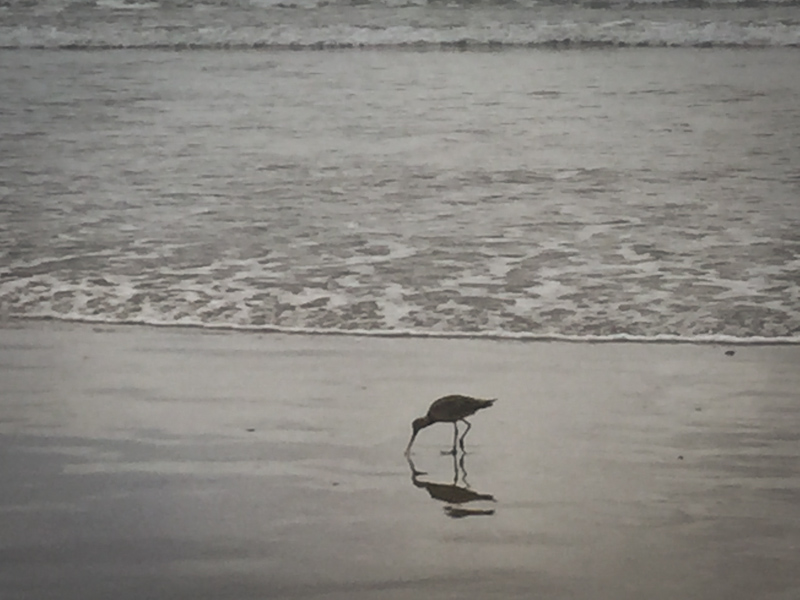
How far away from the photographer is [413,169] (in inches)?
53.5

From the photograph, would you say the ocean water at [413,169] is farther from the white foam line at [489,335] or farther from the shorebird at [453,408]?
the shorebird at [453,408]

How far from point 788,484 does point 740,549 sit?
12 centimetres

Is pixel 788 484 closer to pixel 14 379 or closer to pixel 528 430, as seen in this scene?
pixel 528 430

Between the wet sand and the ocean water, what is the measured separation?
0.18ft

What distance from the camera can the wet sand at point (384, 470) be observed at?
39.8 inches

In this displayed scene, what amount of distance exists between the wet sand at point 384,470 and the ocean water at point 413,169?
2.2 inches

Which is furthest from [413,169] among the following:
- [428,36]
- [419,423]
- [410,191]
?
[419,423]

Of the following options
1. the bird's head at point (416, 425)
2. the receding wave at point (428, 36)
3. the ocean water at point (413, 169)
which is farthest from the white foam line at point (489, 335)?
the receding wave at point (428, 36)

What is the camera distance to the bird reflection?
1069 millimetres

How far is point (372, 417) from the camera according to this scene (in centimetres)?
118

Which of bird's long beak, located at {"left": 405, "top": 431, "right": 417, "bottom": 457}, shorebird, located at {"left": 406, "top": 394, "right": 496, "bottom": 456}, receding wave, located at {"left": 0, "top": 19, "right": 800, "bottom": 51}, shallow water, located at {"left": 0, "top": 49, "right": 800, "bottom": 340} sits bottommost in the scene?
bird's long beak, located at {"left": 405, "top": 431, "right": 417, "bottom": 457}

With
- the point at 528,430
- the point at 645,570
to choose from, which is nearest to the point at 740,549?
the point at 645,570

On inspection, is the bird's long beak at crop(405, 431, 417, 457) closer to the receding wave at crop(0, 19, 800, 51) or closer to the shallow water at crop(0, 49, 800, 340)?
the shallow water at crop(0, 49, 800, 340)

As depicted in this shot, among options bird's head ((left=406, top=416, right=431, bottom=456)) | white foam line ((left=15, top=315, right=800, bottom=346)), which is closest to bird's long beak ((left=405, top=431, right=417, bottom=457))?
bird's head ((left=406, top=416, right=431, bottom=456))
